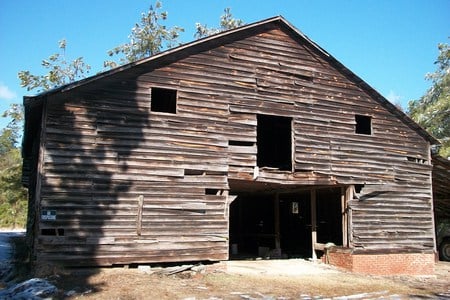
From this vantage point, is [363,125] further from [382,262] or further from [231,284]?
[231,284]

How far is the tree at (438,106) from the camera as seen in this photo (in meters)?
38.5

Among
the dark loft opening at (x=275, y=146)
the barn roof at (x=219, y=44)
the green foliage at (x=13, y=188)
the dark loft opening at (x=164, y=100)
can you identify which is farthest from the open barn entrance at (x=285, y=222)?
the green foliage at (x=13, y=188)

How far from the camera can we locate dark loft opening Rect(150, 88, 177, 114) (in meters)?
14.2

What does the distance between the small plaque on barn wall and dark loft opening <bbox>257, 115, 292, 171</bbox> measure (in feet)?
36.3

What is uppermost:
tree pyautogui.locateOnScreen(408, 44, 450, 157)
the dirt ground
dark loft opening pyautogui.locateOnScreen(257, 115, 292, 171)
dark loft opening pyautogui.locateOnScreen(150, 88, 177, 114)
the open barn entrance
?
tree pyautogui.locateOnScreen(408, 44, 450, 157)

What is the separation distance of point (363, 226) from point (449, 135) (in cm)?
3115

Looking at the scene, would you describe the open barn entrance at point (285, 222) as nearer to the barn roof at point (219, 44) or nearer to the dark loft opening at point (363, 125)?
the dark loft opening at point (363, 125)

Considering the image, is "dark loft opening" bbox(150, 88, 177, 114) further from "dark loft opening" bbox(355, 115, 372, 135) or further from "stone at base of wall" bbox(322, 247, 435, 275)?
"stone at base of wall" bbox(322, 247, 435, 275)

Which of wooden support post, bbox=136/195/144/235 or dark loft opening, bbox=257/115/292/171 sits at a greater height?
dark loft opening, bbox=257/115/292/171

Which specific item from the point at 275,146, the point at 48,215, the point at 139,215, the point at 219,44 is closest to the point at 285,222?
the point at 275,146

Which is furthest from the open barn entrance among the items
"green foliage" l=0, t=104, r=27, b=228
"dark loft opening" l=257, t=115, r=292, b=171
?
"green foliage" l=0, t=104, r=27, b=228

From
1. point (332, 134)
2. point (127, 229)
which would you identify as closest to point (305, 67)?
point (332, 134)

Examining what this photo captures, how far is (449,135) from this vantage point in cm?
4216

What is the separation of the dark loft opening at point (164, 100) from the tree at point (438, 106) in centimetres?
2666
